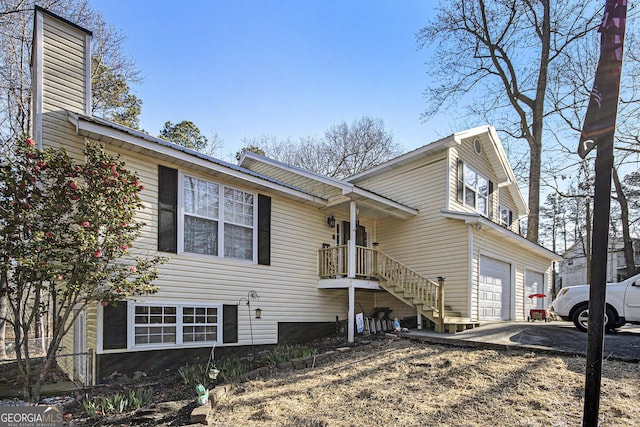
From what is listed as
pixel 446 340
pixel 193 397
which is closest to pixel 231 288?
pixel 193 397

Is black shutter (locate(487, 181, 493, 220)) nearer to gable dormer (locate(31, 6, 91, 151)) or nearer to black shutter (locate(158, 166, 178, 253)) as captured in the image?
black shutter (locate(158, 166, 178, 253))

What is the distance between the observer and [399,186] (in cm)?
1259

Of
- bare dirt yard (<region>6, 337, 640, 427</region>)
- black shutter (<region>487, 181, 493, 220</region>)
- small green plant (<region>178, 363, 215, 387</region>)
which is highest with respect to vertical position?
black shutter (<region>487, 181, 493, 220</region>)

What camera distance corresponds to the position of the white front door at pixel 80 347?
6.90 metres

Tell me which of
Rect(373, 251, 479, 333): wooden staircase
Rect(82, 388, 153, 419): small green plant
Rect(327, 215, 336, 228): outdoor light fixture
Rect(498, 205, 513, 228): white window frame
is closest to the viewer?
Rect(82, 388, 153, 419): small green plant

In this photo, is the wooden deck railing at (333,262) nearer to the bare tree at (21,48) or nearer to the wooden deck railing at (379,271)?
the wooden deck railing at (379,271)

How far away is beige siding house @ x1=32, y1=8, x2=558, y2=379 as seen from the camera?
683 cm

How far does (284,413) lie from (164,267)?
12.9 feet

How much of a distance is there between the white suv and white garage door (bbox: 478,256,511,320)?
7.00 ft

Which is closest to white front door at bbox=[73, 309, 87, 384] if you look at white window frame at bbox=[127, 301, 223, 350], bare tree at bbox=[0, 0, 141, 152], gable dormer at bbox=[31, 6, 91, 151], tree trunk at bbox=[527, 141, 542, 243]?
white window frame at bbox=[127, 301, 223, 350]

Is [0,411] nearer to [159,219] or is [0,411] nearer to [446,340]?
[159,219]

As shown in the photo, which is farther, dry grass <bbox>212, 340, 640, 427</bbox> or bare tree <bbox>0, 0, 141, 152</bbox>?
bare tree <bbox>0, 0, 141, 152</bbox>

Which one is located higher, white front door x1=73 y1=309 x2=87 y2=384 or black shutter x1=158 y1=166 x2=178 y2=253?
black shutter x1=158 y1=166 x2=178 y2=253

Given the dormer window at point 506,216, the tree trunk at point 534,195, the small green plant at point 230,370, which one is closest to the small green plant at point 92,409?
the small green plant at point 230,370
